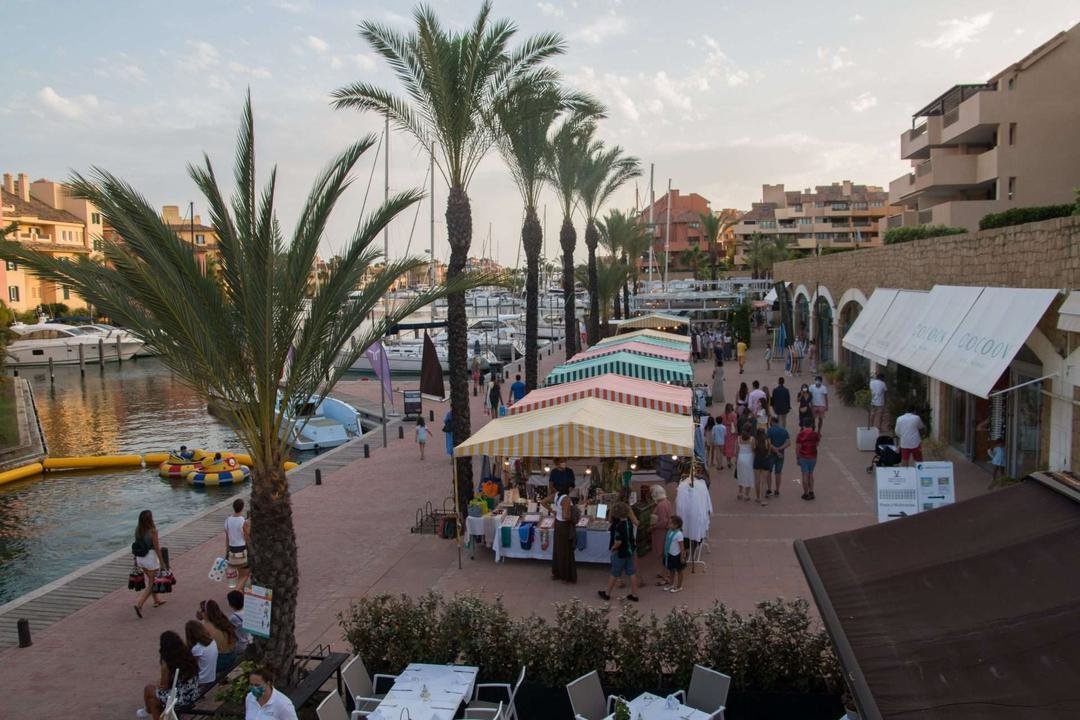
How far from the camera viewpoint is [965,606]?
180 inches

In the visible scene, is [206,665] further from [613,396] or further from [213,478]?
[213,478]

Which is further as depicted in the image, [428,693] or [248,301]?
[248,301]

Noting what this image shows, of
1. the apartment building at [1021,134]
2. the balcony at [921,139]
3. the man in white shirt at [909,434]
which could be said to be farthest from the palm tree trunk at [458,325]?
the balcony at [921,139]

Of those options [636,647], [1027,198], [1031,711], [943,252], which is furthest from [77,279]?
[1027,198]

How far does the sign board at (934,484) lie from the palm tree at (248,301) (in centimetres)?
733

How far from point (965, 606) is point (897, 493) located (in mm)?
6548

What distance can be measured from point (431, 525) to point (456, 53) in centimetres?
816

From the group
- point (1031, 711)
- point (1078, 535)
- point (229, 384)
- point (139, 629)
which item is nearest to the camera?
point (1031, 711)

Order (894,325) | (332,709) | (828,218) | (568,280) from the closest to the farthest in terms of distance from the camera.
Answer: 1. (332,709)
2. (894,325)
3. (568,280)
4. (828,218)

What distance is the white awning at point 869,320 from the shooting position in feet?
68.8

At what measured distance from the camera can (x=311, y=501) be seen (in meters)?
17.2

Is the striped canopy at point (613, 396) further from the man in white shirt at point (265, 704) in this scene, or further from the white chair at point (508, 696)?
the man in white shirt at point (265, 704)

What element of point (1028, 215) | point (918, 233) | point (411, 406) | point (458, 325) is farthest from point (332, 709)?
point (918, 233)

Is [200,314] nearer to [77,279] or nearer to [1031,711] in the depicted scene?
[77,279]
